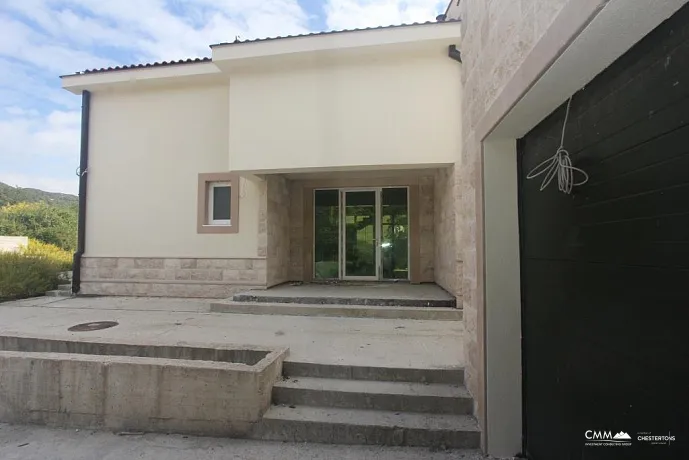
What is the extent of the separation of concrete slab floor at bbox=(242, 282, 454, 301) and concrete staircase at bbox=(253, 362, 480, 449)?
290 cm

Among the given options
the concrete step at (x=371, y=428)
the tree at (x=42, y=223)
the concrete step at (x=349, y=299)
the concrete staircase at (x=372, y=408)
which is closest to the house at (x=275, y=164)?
the concrete step at (x=349, y=299)

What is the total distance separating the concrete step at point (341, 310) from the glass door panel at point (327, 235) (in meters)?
2.64

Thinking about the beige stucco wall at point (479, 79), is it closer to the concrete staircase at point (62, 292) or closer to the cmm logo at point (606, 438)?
the cmm logo at point (606, 438)

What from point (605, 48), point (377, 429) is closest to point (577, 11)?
point (605, 48)

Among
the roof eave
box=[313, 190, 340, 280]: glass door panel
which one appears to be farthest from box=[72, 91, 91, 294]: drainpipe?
box=[313, 190, 340, 280]: glass door panel

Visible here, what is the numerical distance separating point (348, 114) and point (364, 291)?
3.48 m

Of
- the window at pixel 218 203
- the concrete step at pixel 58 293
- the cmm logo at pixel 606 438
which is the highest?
the window at pixel 218 203

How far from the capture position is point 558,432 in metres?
2.27

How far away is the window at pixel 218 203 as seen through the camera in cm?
805

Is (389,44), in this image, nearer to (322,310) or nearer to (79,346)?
(322,310)

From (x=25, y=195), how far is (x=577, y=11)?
53.4 metres

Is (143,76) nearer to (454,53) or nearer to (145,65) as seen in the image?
(145,65)

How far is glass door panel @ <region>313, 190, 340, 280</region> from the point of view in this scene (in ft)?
30.2

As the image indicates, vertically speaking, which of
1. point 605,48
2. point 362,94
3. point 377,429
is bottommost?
point 377,429
